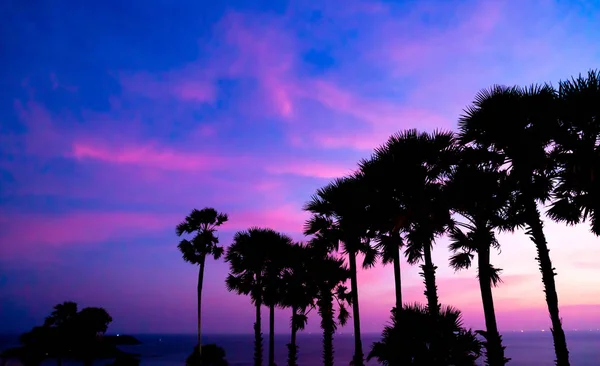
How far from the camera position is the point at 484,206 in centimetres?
1484

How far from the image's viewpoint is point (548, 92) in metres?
13.0

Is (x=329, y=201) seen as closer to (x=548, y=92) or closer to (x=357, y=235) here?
(x=357, y=235)

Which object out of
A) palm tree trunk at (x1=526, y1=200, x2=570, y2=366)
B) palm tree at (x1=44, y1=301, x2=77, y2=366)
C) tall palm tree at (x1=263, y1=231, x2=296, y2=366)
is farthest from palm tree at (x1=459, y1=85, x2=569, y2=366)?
palm tree at (x1=44, y1=301, x2=77, y2=366)

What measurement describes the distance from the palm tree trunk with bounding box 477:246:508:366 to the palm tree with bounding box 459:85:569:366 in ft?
5.67

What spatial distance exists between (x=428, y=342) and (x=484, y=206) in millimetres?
5199

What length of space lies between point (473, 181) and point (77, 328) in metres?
43.7

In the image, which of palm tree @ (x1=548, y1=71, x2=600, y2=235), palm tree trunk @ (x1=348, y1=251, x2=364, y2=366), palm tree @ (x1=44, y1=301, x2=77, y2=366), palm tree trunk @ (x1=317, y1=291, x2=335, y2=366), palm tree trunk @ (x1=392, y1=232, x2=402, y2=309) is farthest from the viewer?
palm tree @ (x1=44, y1=301, x2=77, y2=366)

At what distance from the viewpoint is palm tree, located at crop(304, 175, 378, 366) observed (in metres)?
18.7

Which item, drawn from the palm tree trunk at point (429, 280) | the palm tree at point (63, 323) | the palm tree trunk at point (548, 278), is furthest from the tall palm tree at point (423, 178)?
the palm tree at point (63, 323)

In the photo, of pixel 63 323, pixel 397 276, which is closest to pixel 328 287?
pixel 397 276

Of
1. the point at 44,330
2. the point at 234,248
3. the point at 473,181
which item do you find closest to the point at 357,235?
the point at 473,181

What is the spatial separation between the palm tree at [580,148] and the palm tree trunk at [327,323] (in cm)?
1554

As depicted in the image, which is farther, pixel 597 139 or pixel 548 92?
pixel 548 92

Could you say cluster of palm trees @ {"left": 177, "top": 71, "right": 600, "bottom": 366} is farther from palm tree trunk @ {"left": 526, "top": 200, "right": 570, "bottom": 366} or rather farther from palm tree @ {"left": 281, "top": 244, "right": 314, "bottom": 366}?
palm tree @ {"left": 281, "top": 244, "right": 314, "bottom": 366}
